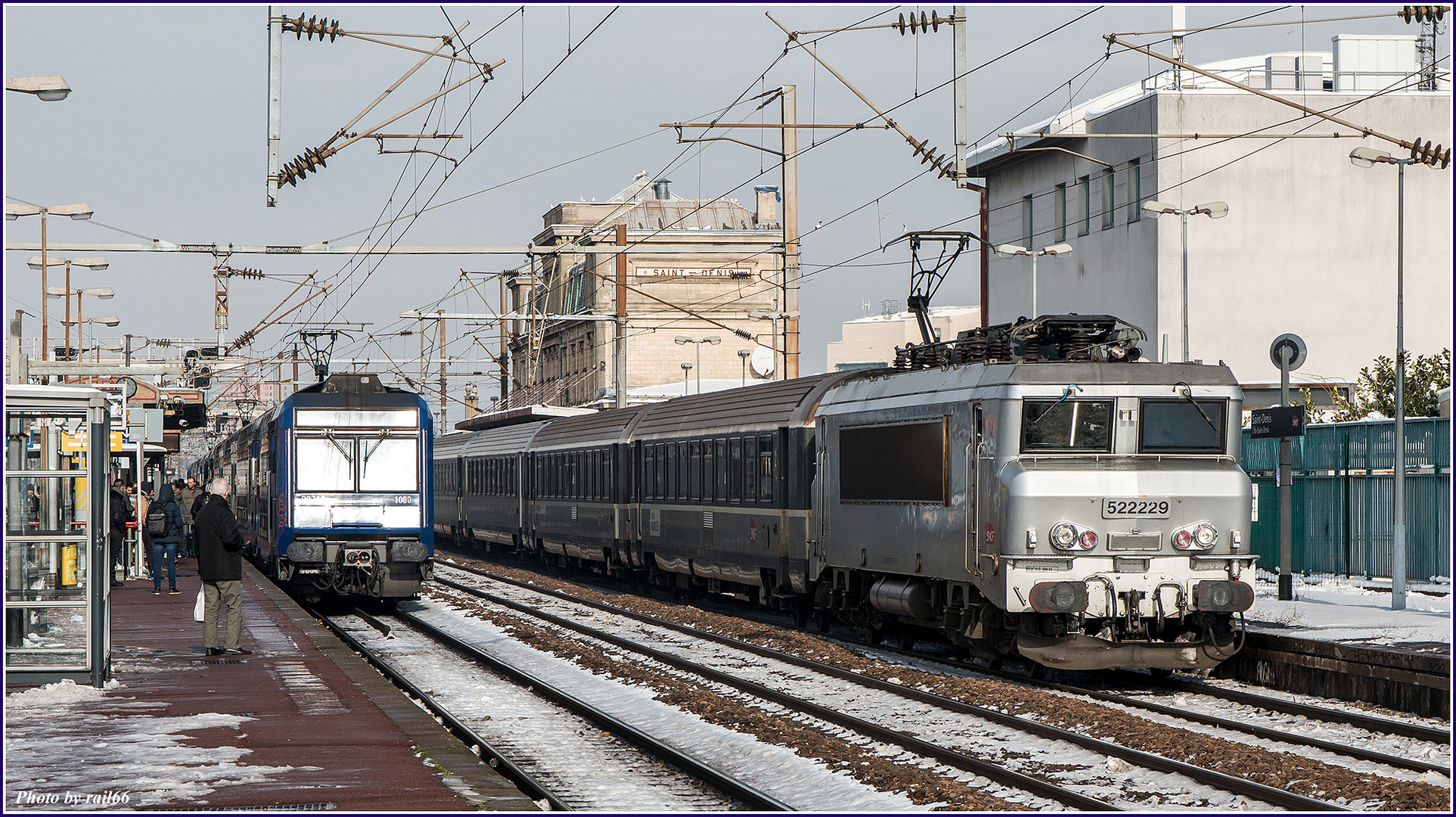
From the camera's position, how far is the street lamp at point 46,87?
19.4 meters

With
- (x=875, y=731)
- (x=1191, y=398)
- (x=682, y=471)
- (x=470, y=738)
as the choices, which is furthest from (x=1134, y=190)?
(x=470, y=738)

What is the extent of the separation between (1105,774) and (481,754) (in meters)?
4.31

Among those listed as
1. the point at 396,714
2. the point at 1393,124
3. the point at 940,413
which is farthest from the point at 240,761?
the point at 1393,124

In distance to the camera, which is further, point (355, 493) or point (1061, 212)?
point (1061, 212)

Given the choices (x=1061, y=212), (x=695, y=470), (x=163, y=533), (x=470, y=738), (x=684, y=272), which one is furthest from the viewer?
(x=684, y=272)

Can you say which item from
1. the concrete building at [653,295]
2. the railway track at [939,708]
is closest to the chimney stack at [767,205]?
the concrete building at [653,295]

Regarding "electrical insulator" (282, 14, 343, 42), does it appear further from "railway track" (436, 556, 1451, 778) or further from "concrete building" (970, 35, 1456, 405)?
"concrete building" (970, 35, 1456, 405)

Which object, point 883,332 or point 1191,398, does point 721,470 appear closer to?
point 1191,398

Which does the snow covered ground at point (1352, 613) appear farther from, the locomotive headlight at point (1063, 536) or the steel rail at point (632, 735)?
the steel rail at point (632, 735)

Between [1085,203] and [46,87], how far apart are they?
1407 inches

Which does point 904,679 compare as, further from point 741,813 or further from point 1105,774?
point 741,813

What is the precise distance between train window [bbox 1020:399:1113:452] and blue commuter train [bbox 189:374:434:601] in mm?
11224

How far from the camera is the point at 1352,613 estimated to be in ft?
65.5

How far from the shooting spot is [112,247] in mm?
27000
